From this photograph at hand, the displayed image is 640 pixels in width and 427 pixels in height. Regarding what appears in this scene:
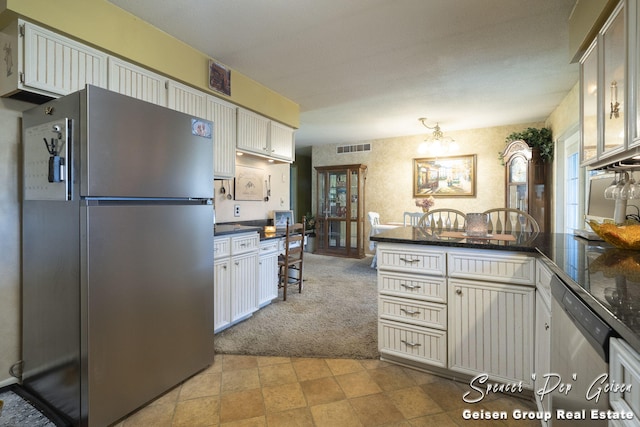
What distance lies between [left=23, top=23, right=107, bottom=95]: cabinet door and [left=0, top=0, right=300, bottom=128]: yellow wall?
57mm

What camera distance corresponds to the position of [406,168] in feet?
18.9

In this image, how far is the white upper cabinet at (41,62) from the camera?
156 cm

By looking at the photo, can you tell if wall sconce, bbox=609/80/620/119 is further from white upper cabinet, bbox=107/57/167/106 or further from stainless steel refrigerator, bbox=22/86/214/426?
white upper cabinet, bbox=107/57/167/106

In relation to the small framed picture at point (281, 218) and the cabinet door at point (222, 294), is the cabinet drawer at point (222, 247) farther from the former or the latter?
the small framed picture at point (281, 218)

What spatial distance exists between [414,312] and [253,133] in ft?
7.85

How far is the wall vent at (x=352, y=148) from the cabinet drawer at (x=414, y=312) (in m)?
4.56

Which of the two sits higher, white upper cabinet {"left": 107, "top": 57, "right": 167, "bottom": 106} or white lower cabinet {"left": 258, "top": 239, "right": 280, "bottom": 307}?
white upper cabinet {"left": 107, "top": 57, "right": 167, "bottom": 106}

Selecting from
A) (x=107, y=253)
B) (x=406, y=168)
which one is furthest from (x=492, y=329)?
(x=406, y=168)

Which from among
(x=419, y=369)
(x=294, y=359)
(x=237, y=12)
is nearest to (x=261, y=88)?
(x=237, y=12)

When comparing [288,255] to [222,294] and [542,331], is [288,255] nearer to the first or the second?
[222,294]

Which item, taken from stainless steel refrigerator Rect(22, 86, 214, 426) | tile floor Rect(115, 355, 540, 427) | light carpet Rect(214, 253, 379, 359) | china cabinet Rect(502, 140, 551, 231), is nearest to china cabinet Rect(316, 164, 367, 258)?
light carpet Rect(214, 253, 379, 359)

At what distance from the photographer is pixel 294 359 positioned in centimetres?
215

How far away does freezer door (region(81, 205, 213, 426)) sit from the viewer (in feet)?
4.58

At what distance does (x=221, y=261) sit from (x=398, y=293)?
1445 mm
